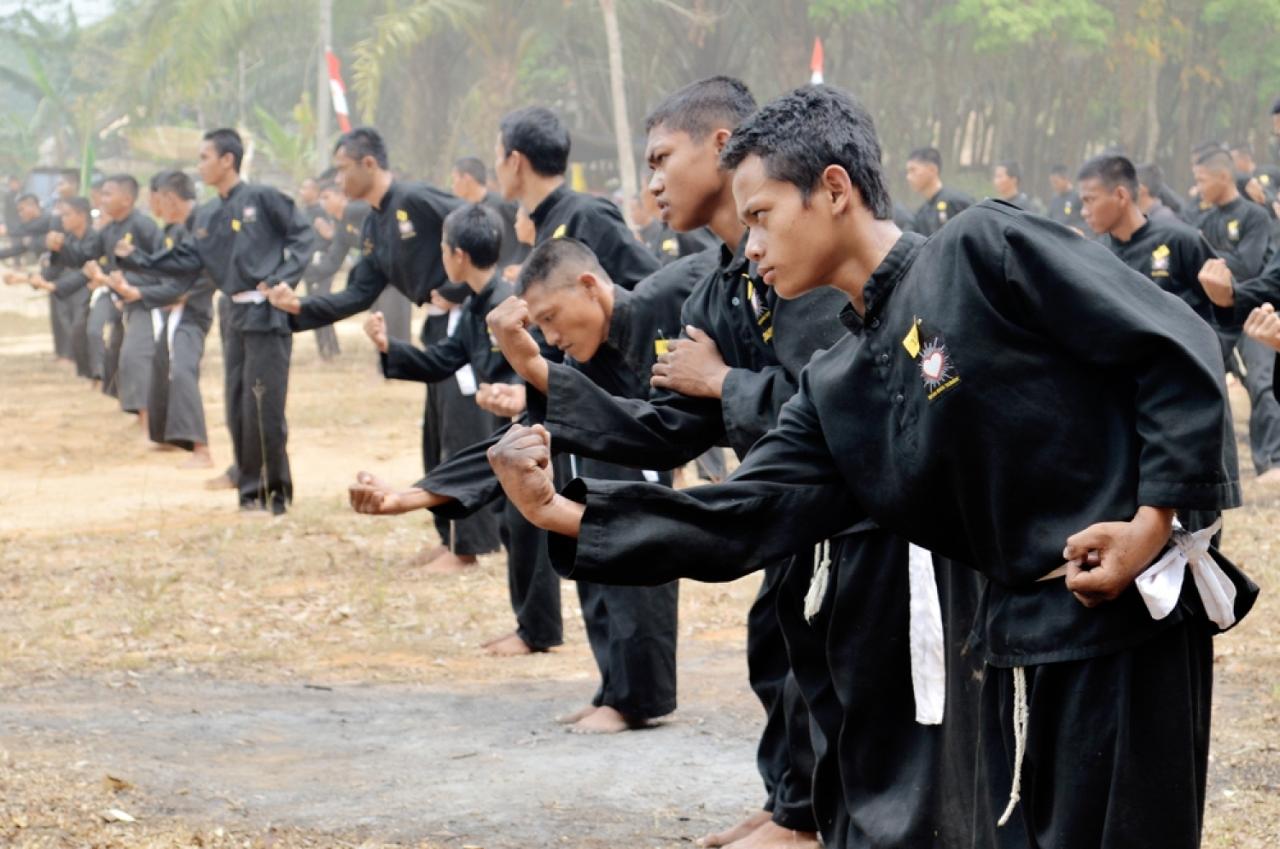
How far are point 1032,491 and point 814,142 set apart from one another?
0.79 meters

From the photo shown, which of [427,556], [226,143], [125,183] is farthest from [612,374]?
[125,183]

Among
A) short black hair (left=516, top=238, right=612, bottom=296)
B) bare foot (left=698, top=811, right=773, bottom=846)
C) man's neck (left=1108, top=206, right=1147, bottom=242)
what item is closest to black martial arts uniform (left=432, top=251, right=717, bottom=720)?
short black hair (left=516, top=238, right=612, bottom=296)

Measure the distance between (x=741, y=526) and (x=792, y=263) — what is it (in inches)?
19.0

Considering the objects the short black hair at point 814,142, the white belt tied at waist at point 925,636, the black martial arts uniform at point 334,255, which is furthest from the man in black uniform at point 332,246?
the short black hair at point 814,142

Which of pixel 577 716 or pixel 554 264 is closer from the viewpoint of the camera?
pixel 554 264

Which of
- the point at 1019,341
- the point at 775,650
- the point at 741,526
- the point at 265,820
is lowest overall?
the point at 265,820

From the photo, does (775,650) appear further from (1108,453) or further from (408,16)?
(408,16)

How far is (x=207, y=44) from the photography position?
98.9 ft

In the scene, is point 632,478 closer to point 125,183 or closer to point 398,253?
point 398,253

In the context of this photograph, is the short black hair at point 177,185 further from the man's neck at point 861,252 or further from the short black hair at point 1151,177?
the man's neck at point 861,252

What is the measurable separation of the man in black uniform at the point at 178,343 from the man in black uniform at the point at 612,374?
25.8 feet

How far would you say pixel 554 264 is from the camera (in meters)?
5.90

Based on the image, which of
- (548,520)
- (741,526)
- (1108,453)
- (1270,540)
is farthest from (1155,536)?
(1270,540)

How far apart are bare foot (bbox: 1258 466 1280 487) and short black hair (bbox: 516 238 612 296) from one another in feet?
23.2
